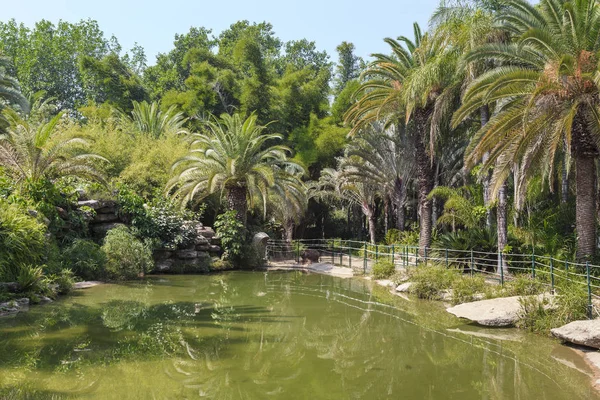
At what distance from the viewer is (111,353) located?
703 centimetres

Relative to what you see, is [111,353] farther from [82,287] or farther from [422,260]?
[422,260]

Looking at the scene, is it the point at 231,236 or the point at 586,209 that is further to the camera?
the point at 231,236

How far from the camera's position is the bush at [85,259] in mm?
14062

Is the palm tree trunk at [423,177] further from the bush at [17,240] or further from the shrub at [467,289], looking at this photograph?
the bush at [17,240]

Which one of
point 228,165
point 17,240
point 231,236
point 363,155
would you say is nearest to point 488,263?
point 363,155

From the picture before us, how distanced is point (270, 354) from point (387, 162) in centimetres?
1592

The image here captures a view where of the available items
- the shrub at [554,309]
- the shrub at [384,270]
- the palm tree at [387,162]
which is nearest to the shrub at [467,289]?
the shrub at [554,309]

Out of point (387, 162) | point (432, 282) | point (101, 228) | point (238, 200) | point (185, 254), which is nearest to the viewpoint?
point (432, 282)

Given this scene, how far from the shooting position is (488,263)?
14656 millimetres

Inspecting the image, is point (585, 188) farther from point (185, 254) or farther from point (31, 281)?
point (185, 254)

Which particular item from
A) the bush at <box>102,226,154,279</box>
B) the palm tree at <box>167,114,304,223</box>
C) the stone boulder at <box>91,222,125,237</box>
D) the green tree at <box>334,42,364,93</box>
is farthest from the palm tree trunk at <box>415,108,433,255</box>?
the green tree at <box>334,42,364,93</box>

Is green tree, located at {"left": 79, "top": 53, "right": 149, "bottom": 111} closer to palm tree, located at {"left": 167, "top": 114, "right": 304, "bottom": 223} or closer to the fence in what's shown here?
palm tree, located at {"left": 167, "top": 114, "right": 304, "bottom": 223}

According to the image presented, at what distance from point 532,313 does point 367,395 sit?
453 cm

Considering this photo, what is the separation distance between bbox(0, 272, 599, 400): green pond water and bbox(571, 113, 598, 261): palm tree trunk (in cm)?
356
